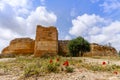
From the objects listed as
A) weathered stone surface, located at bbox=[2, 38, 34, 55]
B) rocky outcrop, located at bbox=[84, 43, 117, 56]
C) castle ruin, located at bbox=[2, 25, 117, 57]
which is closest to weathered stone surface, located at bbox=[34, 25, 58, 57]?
castle ruin, located at bbox=[2, 25, 117, 57]

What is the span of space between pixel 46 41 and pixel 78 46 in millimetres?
5801

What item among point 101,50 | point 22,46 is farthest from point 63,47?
point 101,50

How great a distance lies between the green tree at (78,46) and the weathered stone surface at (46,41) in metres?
4.99

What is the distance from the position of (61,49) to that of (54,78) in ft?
64.8

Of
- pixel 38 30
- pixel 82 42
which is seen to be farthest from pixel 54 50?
→ pixel 82 42

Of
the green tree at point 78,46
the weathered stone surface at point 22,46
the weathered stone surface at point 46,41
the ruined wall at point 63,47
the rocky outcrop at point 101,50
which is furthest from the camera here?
the rocky outcrop at point 101,50

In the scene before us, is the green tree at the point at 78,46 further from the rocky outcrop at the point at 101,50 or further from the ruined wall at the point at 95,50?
the rocky outcrop at the point at 101,50

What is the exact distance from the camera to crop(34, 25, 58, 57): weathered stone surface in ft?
57.8

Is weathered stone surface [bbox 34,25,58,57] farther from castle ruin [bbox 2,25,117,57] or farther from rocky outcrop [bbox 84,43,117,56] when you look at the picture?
rocky outcrop [bbox 84,43,117,56]

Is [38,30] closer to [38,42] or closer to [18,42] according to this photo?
[38,42]

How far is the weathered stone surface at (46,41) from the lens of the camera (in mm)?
17630

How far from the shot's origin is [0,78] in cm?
612

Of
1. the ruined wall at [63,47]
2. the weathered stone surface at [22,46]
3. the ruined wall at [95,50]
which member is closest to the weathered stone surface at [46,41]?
the weathered stone surface at [22,46]

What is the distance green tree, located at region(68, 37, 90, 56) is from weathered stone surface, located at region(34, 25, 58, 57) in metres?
4.99
